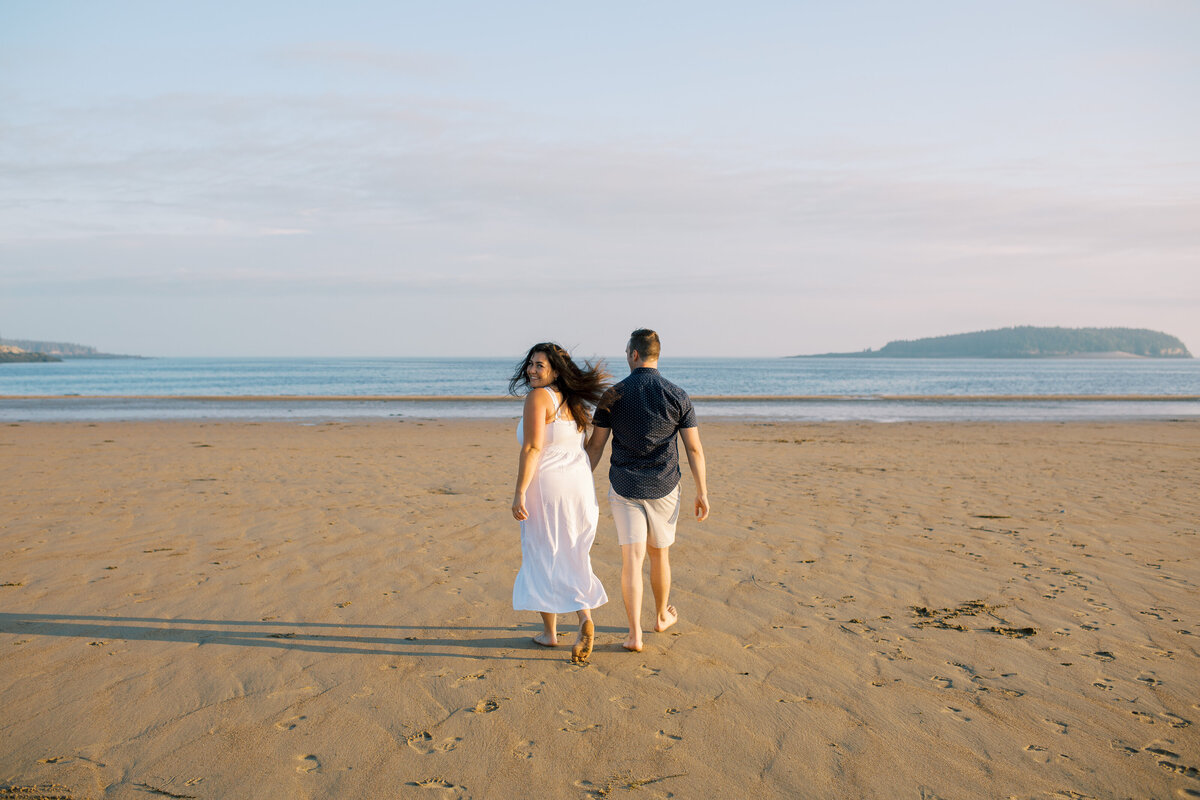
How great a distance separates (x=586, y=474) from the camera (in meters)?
4.42

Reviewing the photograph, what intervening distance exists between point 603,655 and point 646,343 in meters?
1.87

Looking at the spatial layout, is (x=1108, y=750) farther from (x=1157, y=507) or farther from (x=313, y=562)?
(x=1157, y=507)

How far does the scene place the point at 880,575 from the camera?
5.91 m

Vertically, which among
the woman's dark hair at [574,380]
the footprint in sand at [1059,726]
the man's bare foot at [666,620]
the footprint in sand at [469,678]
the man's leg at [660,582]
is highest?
the woman's dark hair at [574,380]

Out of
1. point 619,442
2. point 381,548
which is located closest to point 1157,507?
point 619,442

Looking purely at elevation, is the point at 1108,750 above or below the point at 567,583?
below

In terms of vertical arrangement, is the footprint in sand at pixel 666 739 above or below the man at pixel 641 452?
below

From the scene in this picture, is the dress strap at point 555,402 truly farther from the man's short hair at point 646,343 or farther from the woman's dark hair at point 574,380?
the man's short hair at point 646,343

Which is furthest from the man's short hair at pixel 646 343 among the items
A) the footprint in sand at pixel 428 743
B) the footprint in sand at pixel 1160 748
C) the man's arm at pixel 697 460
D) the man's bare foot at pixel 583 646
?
the footprint in sand at pixel 1160 748

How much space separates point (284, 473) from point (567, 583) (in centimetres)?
820

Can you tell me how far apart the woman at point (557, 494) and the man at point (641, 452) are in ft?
0.51

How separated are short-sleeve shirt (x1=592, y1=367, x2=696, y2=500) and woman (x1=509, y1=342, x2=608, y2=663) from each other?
0.53ft

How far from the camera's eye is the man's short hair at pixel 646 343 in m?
4.39

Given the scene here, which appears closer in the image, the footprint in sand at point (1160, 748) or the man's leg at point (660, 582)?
the footprint in sand at point (1160, 748)
